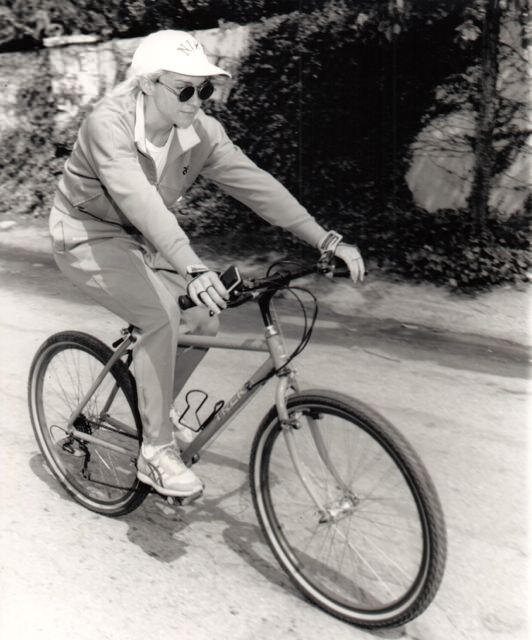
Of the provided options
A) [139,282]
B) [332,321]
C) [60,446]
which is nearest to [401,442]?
[139,282]

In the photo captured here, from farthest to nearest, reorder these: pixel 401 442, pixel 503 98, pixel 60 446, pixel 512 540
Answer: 1. pixel 503 98
2. pixel 60 446
3. pixel 512 540
4. pixel 401 442

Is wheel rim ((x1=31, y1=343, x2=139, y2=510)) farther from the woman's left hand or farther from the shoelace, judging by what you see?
the woman's left hand

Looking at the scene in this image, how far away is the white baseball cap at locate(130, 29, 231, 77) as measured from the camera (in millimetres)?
3115

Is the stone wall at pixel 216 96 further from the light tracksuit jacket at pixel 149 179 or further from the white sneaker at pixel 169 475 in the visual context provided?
the white sneaker at pixel 169 475

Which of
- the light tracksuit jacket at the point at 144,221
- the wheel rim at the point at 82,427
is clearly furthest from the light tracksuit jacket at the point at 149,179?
the wheel rim at the point at 82,427

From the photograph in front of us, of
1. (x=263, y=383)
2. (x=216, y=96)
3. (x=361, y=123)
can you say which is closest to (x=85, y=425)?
(x=263, y=383)

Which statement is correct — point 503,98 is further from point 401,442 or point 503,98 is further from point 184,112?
point 401,442

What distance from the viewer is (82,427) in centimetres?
391

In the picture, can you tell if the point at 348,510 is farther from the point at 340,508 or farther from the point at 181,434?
the point at 181,434

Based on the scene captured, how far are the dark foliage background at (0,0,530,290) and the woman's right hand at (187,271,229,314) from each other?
481 cm

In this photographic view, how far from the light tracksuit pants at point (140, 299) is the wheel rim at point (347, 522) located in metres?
0.48

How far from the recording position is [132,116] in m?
3.24

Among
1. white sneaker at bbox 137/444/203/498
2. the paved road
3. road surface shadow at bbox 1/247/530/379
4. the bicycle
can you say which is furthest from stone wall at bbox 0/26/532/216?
white sneaker at bbox 137/444/203/498

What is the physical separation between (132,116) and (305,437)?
54.8 inches
